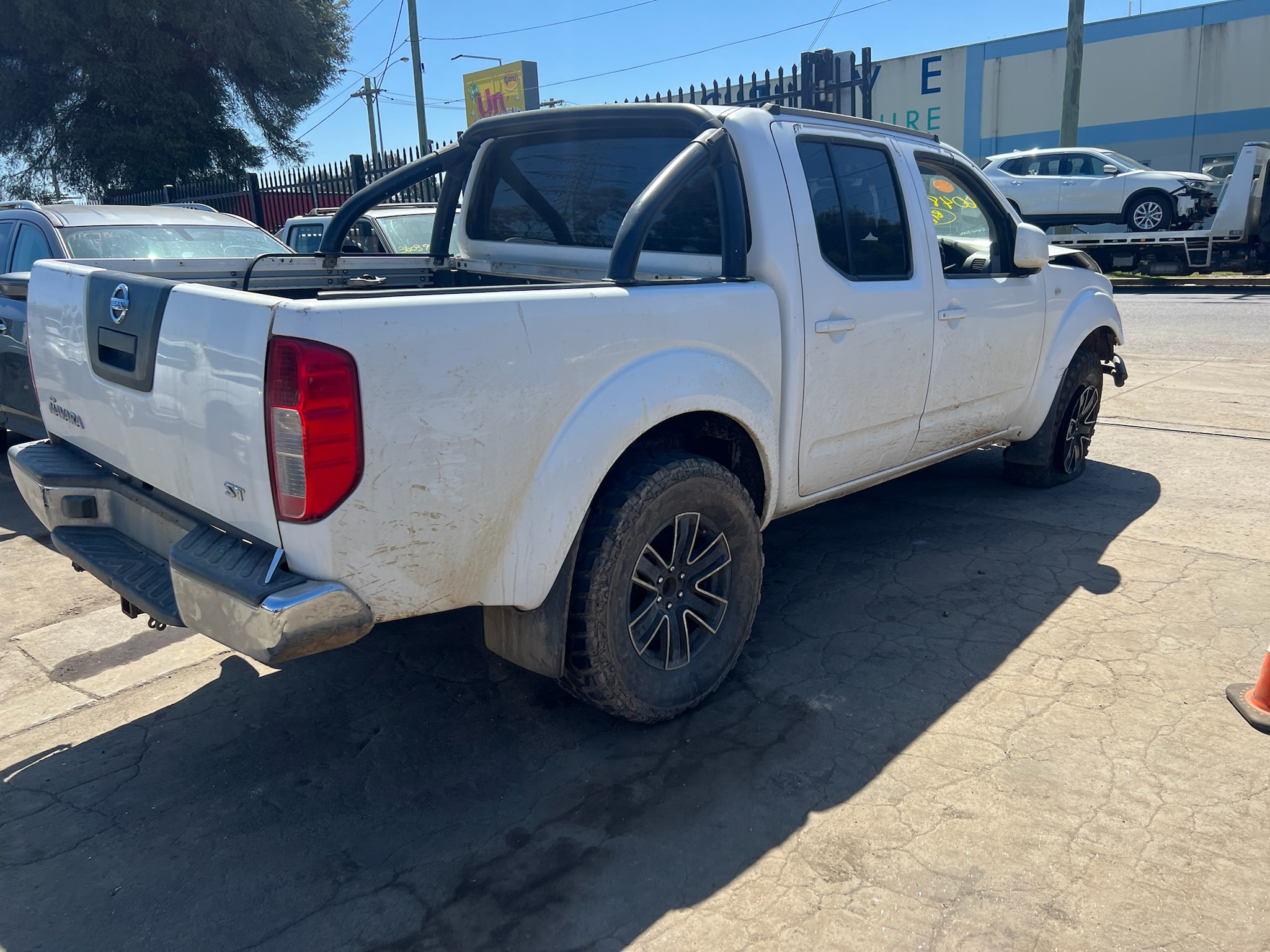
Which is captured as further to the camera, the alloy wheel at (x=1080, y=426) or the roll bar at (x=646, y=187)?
the alloy wheel at (x=1080, y=426)

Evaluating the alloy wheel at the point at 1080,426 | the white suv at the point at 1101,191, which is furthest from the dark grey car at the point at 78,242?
the white suv at the point at 1101,191

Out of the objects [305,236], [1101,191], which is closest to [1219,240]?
[1101,191]

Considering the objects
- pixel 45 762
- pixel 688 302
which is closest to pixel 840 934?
pixel 688 302

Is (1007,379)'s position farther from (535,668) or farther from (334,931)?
(334,931)

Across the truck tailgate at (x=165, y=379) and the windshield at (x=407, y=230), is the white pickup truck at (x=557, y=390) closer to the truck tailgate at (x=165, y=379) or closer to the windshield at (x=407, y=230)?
the truck tailgate at (x=165, y=379)

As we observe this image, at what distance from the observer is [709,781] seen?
2.90m

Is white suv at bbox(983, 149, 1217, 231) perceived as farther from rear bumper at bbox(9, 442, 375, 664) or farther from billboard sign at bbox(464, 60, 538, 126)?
rear bumper at bbox(9, 442, 375, 664)

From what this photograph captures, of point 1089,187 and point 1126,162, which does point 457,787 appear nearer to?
point 1089,187

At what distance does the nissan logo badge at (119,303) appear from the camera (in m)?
2.83

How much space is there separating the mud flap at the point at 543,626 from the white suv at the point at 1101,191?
1788 cm

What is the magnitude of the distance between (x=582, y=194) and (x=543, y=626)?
2061mm

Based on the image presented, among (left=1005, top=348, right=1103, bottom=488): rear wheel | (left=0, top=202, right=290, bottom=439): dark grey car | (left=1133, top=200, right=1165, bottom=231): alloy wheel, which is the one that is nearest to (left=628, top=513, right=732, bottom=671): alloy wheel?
(left=1005, top=348, right=1103, bottom=488): rear wheel

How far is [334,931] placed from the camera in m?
2.33

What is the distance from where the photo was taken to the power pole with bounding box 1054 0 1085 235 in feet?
60.5
